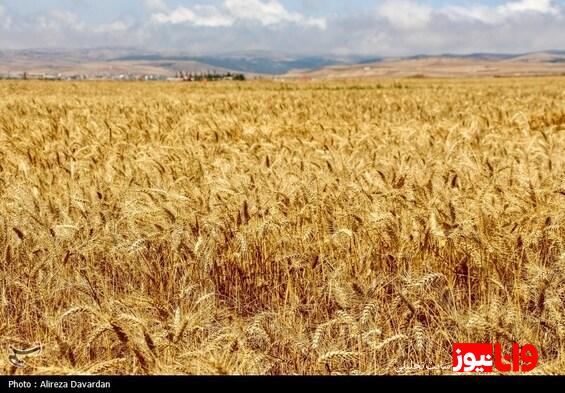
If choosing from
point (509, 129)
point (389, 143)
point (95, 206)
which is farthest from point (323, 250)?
point (509, 129)

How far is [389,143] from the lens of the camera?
18.7 feet

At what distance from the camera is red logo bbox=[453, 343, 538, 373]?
6.97 ft

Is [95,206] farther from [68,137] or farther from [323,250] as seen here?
[68,137]

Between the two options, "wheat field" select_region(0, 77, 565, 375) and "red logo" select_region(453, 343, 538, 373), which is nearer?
"red logo" select_region(453, 343, 538, 373)

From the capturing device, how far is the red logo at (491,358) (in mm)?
2123

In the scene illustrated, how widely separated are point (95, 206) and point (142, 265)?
666 mm

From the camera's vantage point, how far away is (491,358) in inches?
86.5
